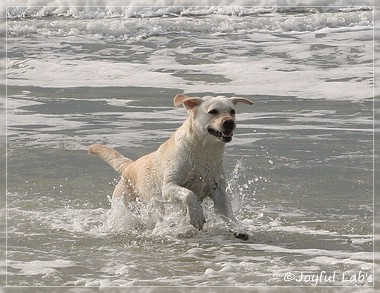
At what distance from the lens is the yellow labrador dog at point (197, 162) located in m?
7.65

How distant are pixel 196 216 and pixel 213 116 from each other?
30.7 inches

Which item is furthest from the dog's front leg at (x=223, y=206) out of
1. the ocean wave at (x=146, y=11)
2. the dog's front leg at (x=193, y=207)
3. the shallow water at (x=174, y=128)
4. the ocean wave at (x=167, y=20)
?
the ocean wave at (x=146, y=11)

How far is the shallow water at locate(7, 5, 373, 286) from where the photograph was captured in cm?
706

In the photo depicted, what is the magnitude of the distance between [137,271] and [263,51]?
1063cm

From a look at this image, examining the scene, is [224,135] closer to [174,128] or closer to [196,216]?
[196,216]

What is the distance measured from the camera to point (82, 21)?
20562 mm

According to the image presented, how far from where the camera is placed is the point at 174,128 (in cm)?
1176

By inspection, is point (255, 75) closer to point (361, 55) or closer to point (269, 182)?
point (361, 55)

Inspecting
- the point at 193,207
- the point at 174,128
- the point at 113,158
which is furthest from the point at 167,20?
the point at 193,207

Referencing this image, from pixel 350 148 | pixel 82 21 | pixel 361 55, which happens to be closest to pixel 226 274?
pixel 350 148

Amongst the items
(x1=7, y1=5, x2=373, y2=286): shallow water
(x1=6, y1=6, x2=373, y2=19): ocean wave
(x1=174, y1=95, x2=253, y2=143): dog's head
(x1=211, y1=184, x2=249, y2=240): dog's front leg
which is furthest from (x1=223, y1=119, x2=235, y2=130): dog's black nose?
(x1=6, y1=6, x2=373, y2=19): ocean wave

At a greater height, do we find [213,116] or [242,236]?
[213,116]

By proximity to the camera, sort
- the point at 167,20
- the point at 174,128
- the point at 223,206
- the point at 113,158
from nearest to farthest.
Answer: the point at 223,206, the point at 113,158, the point at 174,128, the point at 167,20

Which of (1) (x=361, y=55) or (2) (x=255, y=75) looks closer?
(2) (x=255, y=75)
